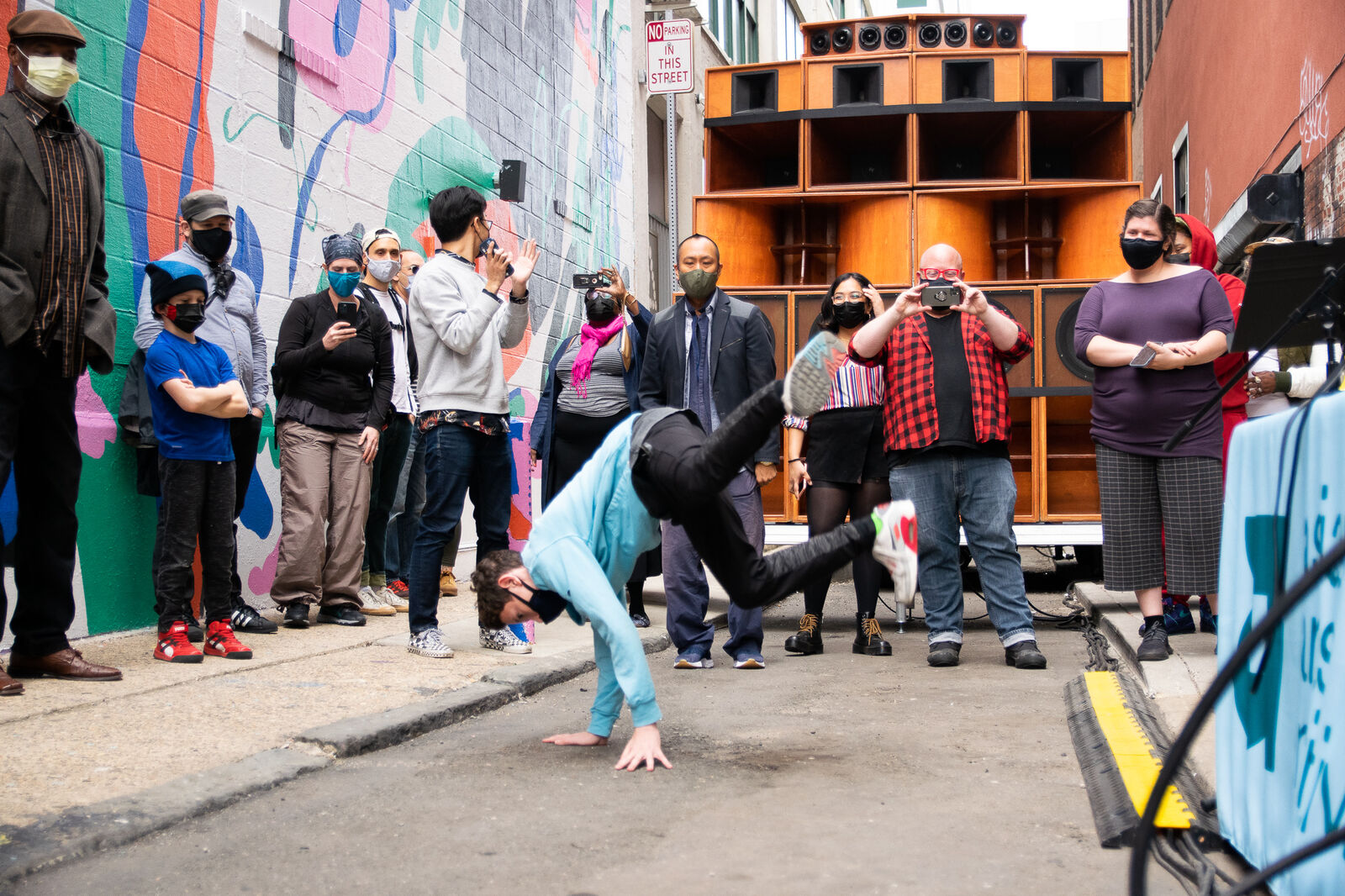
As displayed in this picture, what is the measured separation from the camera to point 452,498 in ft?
17.3

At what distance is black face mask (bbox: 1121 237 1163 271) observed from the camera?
16.5ft

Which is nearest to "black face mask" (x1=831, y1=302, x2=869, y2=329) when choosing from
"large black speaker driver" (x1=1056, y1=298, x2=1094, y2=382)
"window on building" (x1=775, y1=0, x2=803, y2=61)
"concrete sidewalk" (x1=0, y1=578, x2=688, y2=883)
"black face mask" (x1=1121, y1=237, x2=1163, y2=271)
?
"black face mask" (x1=1121, y1=237, x2=1163, y2=271)

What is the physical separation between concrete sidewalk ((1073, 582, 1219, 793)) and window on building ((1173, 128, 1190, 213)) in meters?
11.1

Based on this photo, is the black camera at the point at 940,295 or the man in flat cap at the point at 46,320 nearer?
the man in flat cap at the point at 46,320

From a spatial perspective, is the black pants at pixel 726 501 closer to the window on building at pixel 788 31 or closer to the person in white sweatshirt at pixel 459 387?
the person in white sweatshirt at pixel 459 387

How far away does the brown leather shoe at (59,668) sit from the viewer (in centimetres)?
446

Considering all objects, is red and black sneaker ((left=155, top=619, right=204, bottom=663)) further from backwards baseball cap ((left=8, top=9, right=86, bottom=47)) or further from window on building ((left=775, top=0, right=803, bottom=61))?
window on building ((left=775, top=0, right=803, bottom=61))

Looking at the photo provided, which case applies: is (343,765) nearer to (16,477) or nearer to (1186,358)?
(16,477)

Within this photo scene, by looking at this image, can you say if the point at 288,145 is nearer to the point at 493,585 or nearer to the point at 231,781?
the point at 493,585

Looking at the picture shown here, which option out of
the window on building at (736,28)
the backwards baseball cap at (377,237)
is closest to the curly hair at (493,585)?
the backwards baseball cap at (377,237)

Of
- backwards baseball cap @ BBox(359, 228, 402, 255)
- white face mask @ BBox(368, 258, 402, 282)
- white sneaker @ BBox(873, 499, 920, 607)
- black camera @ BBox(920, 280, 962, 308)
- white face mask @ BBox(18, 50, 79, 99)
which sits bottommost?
white sneaker @ BBox(873, 499, 920, 607)

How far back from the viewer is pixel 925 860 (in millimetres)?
2633

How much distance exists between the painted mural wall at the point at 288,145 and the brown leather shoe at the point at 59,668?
68 cm

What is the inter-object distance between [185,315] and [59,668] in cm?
148
